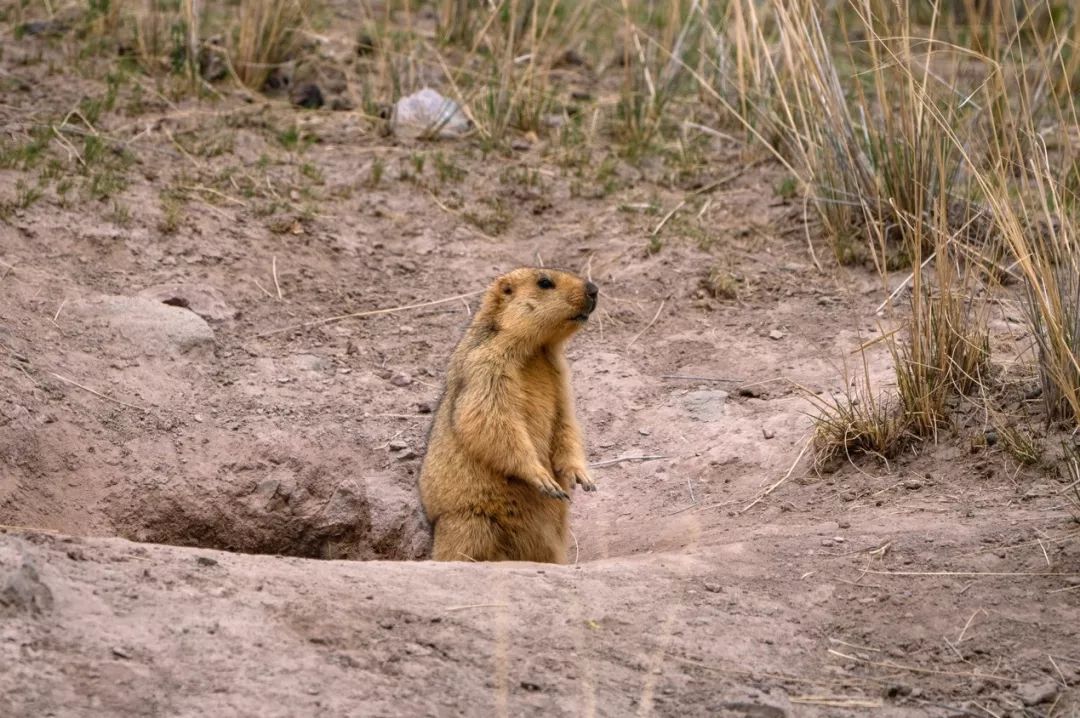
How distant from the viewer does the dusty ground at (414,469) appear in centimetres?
386

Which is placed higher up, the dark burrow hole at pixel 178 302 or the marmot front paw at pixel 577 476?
the dark burrow hole at pixel 178 302

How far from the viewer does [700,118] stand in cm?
945

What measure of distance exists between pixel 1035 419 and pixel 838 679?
198cm

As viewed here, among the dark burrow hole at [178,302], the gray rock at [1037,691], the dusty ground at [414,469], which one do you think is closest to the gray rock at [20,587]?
the dusty ground at [414,469]

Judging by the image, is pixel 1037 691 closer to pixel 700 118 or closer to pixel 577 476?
pixel 577 476

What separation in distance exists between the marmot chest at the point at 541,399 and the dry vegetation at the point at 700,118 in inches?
45.9

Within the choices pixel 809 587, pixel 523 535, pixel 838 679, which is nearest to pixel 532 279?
pixel 523 535

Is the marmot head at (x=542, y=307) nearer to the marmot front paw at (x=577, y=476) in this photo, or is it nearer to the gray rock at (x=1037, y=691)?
the marmot front paw at (x=577, y=476)

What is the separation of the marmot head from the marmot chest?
0.12 meters

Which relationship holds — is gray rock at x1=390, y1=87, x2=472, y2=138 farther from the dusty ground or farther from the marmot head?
the marmot head

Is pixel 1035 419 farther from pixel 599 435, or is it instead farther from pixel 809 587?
pixel 599 435

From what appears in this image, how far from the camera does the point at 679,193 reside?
338 inches

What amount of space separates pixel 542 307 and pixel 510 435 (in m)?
0.57

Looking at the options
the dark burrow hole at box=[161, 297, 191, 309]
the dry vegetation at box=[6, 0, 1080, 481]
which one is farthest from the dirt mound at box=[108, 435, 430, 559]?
the dry vegetation at box=[6, 0, 1080, 481]
